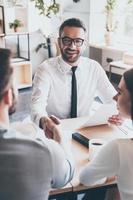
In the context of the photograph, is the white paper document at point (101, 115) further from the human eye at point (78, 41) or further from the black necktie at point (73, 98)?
the human eye at point (78, 41)

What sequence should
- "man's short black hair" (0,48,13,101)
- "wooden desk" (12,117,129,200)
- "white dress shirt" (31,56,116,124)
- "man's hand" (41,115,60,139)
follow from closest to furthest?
"man's short black hair" (0,48,13,101) < "wooden desk" (12,117,129,200) < "man's hand" (41,115,60,139) < "white dress shirt" (31,56,116,124)

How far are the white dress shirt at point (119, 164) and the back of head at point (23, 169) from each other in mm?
283

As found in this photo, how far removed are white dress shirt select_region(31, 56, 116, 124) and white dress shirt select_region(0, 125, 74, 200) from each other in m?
1.02

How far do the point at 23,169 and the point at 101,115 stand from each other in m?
0.93

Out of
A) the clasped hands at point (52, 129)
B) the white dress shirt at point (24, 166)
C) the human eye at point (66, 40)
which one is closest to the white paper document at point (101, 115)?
the clasped hands at point (52, 129)

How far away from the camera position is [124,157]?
1.03 m

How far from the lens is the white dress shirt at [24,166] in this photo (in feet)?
2.63

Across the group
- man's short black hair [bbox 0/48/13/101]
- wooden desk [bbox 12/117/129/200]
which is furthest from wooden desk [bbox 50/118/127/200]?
man's short black hair [bbox 0/48/13/101]

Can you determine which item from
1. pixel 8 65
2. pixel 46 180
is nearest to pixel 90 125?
pixel 46 180

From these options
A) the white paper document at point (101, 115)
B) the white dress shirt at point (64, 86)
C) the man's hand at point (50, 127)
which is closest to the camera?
the man's hand at point (50, 127)

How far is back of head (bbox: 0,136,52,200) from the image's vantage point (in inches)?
31.5

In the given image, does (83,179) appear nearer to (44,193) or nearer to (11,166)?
(44,193)

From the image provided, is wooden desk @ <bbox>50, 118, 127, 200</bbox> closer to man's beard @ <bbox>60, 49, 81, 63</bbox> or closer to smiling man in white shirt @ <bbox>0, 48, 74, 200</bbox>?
smiling man in white shirt @ <bbox>0, 48, 74, 200</bbox>

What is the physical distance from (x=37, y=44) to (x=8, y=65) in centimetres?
455
